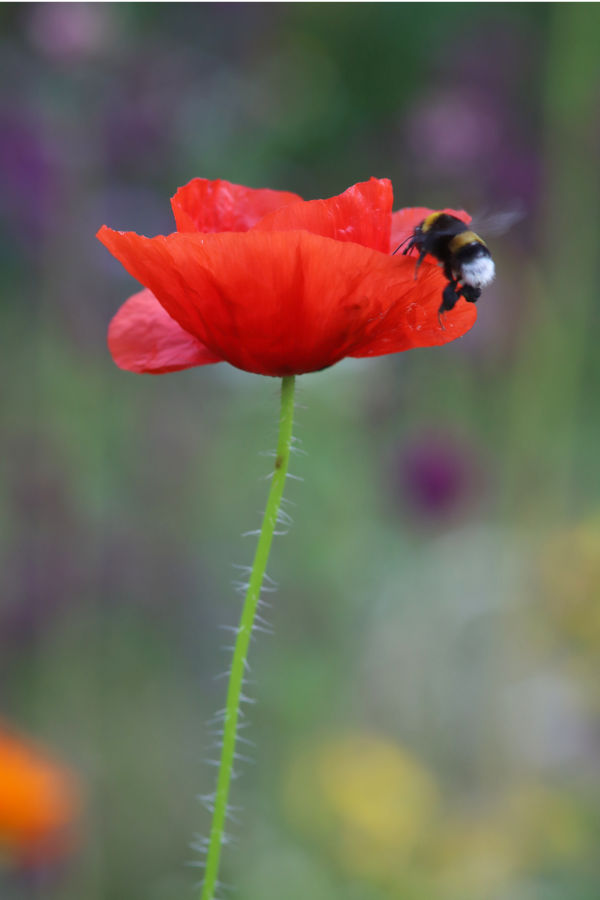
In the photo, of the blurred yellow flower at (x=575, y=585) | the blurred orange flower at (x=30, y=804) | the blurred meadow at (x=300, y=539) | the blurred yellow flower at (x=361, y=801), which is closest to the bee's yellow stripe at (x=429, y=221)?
the blurred orange flower at (x=30, y=804)

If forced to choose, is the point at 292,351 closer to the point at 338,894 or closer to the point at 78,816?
the point at 78,816

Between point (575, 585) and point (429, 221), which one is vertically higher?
point (429, 221)

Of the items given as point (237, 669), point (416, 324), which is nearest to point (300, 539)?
point (416, 324)

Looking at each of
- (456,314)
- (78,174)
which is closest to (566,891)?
(456,314)

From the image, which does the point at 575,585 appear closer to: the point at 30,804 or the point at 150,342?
the point at 30,804

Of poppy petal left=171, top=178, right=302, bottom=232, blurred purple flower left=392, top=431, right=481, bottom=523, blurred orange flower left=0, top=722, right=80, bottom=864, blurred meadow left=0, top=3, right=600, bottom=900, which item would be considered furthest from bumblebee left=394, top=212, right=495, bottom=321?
blurred purple flower left=392, top=431, right=481, bottom=523

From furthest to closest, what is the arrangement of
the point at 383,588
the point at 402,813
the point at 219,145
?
1. the point at 383,588
2. the point at 219,145
3. the point at 402,813
